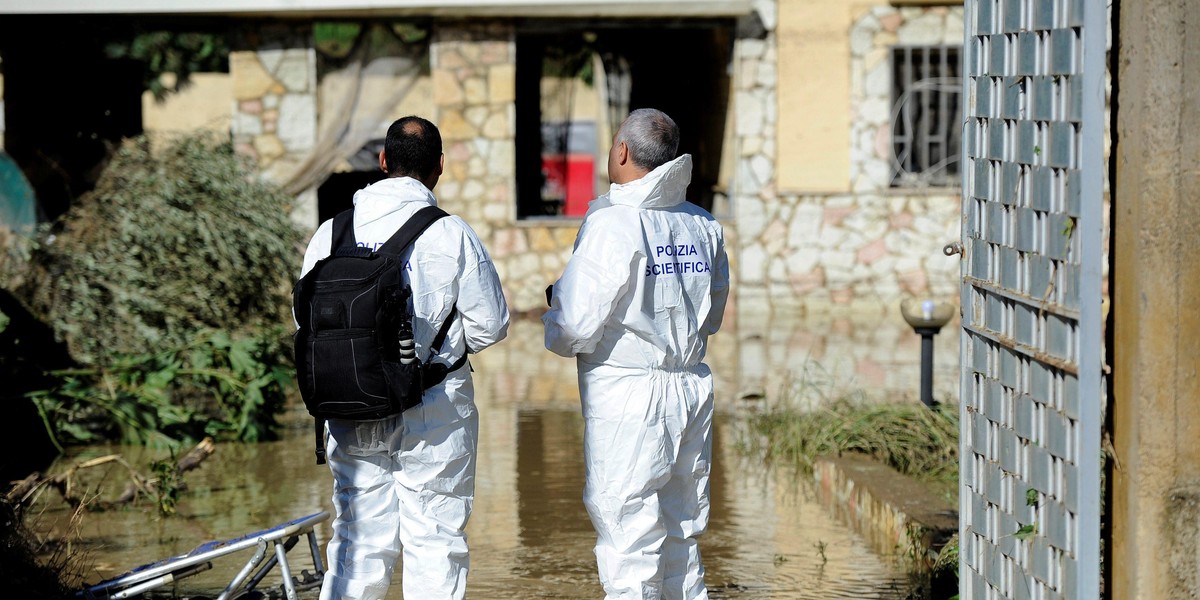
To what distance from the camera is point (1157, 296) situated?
304 centimetres

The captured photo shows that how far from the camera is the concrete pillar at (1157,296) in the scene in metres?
3.01

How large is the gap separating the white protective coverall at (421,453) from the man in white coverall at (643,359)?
281 mm

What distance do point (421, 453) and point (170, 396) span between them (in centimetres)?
458

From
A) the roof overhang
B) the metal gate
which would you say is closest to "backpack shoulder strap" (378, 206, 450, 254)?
the metal gate

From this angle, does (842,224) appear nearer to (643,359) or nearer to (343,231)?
(643,359)

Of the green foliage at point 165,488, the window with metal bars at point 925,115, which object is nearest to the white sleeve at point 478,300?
the green foliage at point 165,488

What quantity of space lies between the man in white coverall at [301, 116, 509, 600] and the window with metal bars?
10.6 m

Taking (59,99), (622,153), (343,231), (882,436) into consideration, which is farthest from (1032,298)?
(59,99)

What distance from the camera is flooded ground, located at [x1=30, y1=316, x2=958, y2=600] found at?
17.9 ft

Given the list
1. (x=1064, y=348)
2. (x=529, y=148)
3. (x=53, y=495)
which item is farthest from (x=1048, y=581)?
(x=529, y=148)

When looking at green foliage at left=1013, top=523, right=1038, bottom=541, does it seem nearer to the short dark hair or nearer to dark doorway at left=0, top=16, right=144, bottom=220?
the short dark hair

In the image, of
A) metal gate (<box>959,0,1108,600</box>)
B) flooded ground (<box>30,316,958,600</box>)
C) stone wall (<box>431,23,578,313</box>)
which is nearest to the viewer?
metal gate (<box>959,0,1108,600</box>)

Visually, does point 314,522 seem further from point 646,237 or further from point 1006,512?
point 1006,512

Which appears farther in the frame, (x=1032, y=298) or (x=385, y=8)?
(x=385, y=8)
